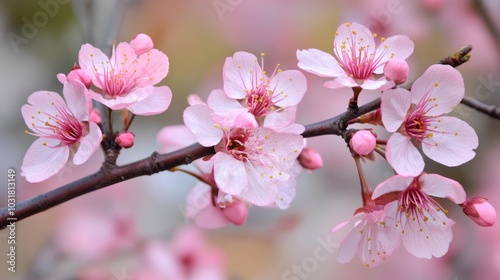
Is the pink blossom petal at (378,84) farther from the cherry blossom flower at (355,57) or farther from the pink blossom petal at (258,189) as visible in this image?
the pink blossom petal at (258,189)

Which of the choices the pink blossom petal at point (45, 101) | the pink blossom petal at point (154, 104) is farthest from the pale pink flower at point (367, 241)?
the pink blossom petal at point (45, 101)

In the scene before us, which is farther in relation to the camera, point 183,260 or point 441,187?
point 183,260

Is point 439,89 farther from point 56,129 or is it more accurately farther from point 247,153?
point 56,129

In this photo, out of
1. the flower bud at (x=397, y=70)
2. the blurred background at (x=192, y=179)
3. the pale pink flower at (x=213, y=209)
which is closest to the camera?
the flower bud at (x=397, y=70)

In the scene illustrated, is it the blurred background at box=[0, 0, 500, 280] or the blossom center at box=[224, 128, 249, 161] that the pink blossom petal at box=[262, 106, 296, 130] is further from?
the blurred background at box=[0, 0, 500, 280]

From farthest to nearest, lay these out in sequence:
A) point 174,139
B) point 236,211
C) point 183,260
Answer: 1. point 183,260
2. point 174,139
3. point 236,211

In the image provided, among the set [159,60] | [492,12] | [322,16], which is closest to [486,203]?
[159,60]

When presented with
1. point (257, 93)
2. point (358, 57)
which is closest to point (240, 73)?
point (257, 93)
